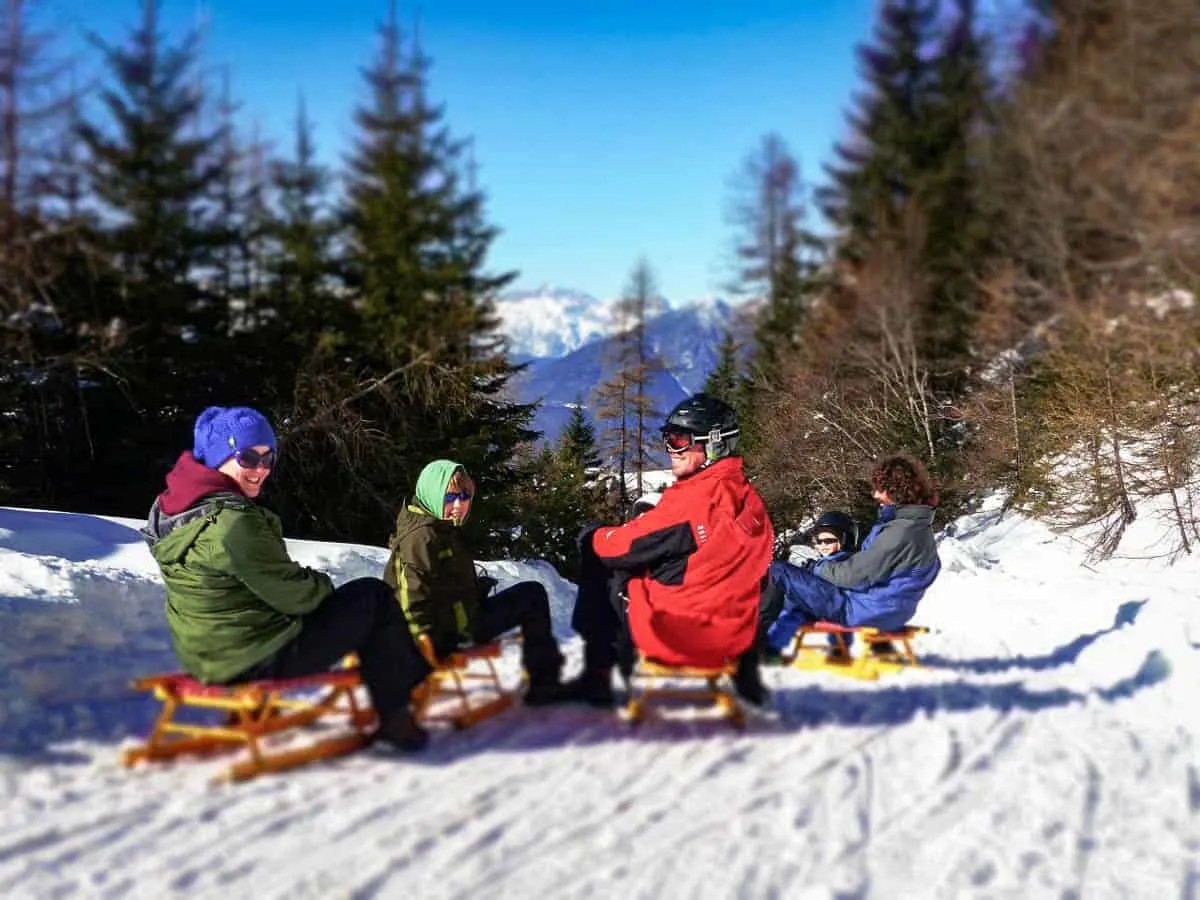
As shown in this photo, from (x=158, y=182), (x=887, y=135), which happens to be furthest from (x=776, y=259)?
(x=158, y=182)

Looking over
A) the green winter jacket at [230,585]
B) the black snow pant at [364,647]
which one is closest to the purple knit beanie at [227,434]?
the green winter jacket at [230,585]

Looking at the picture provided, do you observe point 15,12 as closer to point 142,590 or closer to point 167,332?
point 167,332

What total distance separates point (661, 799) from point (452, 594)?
1.95m

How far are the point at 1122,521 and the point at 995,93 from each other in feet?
22.0

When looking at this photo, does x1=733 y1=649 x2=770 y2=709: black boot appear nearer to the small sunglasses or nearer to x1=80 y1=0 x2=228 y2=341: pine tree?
the small sunglasses

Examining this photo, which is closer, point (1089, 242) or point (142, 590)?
point (142, 590)

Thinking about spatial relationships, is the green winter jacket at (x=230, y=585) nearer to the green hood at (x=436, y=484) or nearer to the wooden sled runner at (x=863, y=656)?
the green hood at (x=436, y=484)

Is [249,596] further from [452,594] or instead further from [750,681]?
[750,681]

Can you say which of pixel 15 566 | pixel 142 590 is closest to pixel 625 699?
pixel 142 590

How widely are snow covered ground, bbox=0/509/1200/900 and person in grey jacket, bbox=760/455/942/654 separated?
555 millimetres

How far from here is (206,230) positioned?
17.8m

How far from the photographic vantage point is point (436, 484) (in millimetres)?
5043

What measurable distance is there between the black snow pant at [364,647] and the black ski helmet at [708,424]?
1.75 metres

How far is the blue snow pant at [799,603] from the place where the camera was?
633cm
